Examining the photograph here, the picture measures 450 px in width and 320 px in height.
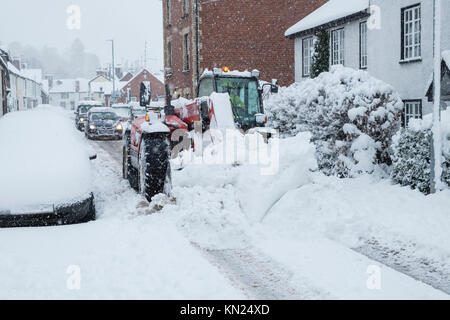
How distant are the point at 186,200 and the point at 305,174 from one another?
1.90 m

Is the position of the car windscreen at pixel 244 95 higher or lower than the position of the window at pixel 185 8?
lower

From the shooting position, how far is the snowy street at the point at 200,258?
5.29 metres

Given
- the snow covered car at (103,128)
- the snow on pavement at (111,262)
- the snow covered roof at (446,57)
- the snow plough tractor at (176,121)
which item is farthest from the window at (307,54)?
the snow on pavement at (111,262)

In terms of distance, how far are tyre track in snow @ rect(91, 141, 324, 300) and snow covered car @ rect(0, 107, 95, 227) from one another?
6.99 feet

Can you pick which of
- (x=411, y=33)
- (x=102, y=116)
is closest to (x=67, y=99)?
(x=102, y=116)

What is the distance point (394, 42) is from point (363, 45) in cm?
223

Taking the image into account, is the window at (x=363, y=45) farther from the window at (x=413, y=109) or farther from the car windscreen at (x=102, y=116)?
the car windscreen at (x=102, y=116)

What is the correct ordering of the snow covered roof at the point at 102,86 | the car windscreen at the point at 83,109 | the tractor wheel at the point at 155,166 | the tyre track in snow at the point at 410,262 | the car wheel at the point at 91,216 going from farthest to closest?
the snow covered roof at the point at 102,86 < the car windscreen at the point at 83,109 < the tractor wheel at the point at 155,166 < the car wheel at the point at 91,216 < the tyre track in snow at the point at 410,262

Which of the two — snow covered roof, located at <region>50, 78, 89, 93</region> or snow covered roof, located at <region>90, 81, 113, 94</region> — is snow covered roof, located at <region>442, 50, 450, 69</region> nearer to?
snow covered roof, located at <region>90, 81, 113, 94</region>

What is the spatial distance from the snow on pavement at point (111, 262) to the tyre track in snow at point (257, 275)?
159 mm
